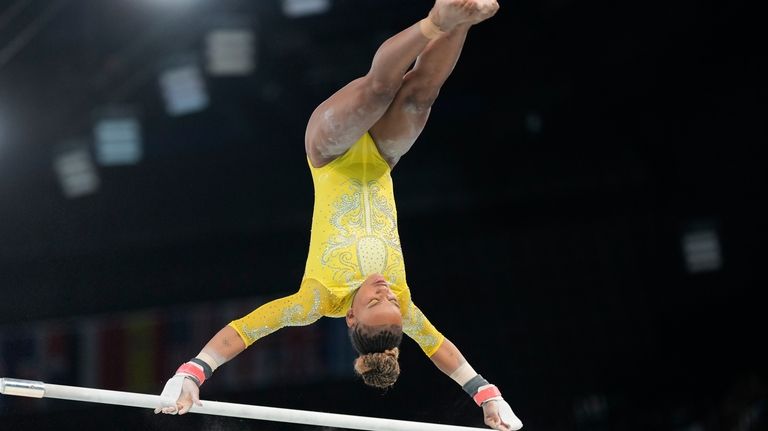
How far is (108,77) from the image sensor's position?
7785 millimetres

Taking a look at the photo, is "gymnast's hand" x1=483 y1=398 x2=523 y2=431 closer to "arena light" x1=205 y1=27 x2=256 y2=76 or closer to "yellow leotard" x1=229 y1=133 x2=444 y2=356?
"yellow leotard" x1=229 y1=133 x2=444 y2=356

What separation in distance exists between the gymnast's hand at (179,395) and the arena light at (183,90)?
13.9 feet

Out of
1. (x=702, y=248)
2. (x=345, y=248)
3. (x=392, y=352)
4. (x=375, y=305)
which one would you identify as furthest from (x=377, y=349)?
(x=702, y=248)

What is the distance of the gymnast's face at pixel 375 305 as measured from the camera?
3918 millimetres

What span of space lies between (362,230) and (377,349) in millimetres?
492

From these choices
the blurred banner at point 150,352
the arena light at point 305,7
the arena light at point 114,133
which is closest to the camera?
the blurred banner at point 150,352

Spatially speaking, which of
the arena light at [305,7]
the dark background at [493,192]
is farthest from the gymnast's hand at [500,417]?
the arena light at [305,7]

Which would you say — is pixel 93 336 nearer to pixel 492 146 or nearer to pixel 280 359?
pixel 280 359

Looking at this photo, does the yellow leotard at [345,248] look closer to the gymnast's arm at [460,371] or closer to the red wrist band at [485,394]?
the gymnast's arm at [460,371]

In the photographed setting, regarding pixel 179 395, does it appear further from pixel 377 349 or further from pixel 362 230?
pixel 362 230

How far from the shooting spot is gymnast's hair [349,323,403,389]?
393 centimetres

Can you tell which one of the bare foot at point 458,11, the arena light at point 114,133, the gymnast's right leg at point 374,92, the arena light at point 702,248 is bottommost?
the arena light at point 702,248

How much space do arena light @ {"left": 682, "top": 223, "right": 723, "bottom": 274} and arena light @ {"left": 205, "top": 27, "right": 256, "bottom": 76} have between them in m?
3.75

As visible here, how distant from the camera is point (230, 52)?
788cm
